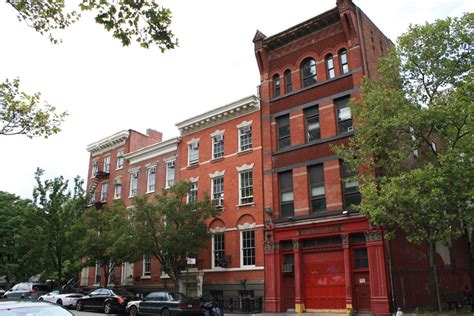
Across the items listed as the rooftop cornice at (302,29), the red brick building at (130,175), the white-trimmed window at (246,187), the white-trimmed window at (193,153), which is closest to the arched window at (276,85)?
the rooftop cornice at (302,29)

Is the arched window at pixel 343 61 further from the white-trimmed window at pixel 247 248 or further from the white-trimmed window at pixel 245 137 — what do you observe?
the white-trimmed window at pixel 247 248

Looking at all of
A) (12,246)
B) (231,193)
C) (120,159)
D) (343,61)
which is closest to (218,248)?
(231,193)

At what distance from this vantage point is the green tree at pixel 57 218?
33094mm

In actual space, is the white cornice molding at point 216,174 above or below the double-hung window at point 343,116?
below

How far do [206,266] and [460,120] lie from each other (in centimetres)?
1782

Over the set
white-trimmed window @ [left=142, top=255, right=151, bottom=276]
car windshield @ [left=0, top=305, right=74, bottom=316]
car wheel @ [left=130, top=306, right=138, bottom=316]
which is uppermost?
white-trimmed window @ [left=142, top=255, right=151, bottom=276]

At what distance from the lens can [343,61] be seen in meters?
24.6

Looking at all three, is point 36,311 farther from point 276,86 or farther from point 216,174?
point 276,86

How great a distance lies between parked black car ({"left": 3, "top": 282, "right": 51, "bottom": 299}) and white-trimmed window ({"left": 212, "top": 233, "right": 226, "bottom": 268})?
46.9 feet

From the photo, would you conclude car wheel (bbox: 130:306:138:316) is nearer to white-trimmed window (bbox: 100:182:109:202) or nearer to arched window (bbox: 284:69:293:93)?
arched window (bbox: 284:69:293:93)

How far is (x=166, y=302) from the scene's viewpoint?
21.7m

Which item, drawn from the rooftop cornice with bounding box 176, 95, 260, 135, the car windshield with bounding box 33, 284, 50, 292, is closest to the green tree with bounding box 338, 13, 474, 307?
the rooftop cornice with bounding box 176, 95, 260, 135

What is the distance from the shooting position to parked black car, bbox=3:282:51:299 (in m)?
31.2

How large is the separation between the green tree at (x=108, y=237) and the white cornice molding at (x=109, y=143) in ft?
29.9
